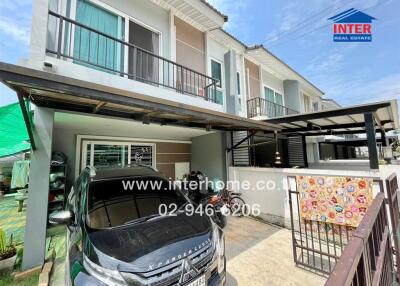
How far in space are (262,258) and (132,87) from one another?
5.32 meters

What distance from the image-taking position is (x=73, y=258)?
2.30 metres

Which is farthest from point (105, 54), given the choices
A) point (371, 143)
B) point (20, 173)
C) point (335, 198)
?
point (371, 143)

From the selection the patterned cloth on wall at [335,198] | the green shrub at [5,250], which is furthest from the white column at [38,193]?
the patterned cloth on wall at [335,198]

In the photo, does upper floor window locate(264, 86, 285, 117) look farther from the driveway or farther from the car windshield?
the car windshield

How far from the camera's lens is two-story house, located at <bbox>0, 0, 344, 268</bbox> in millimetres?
3617

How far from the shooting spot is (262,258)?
13.5 feet

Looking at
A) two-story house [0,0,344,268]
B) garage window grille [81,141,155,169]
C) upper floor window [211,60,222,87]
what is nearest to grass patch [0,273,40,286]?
two-story house [0,0,344,268]

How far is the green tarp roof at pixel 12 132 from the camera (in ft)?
18.1

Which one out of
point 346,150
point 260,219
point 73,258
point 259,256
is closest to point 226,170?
point 260,219

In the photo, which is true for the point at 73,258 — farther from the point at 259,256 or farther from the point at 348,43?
the point at 348,43

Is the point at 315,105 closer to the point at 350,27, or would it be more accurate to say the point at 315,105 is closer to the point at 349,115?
the point at 350,27

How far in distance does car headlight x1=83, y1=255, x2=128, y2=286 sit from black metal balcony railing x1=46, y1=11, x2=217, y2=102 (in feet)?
13.7

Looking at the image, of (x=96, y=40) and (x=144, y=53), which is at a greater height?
(x=144, y=53)

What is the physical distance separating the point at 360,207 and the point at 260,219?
3423mm
